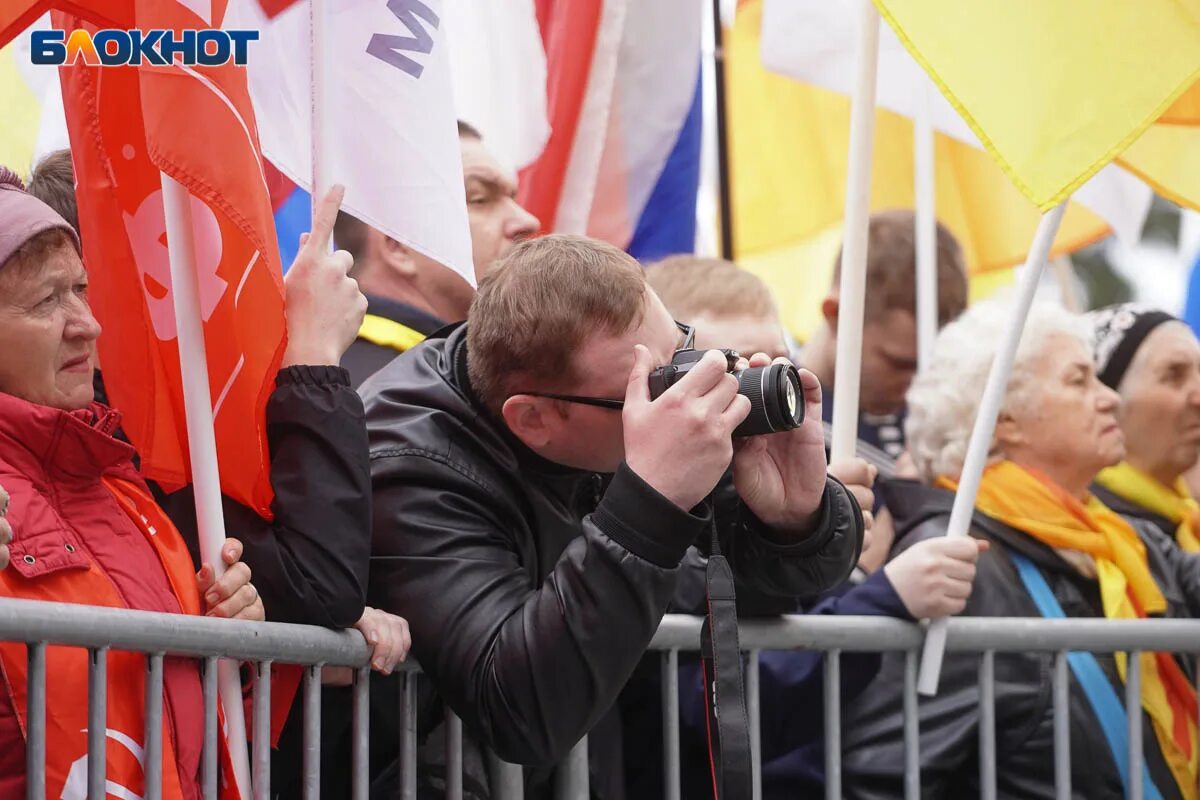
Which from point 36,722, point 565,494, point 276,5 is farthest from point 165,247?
point 36,722

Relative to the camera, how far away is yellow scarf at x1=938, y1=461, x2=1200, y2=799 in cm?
431

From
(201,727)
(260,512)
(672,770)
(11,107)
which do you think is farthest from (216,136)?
(11,107)

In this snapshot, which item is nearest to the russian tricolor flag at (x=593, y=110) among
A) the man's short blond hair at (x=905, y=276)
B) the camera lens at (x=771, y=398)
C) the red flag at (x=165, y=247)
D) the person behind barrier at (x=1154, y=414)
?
the man's short blond hair at (x=905, y=276)

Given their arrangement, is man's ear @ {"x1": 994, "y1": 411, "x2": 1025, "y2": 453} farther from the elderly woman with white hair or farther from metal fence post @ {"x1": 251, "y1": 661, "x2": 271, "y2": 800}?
metal fence post @ {"x1": 251, "y1": 661, "x2": 271, "y2": 800}

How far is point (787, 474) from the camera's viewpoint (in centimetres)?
344

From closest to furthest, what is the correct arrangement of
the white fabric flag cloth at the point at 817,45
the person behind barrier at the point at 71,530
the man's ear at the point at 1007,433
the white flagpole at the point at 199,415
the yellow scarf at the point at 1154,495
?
the person behind barrier at the point at 71,530
the white flagpole at the point at 199,415
the man's ear at the point at 1007,433
the yellow scarf at the point at 1154,495
the white fabric flag cloth at the point at 817,45

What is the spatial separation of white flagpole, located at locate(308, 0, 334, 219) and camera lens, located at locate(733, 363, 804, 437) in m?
0.80

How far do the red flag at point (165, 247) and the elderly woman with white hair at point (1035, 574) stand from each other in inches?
62.6

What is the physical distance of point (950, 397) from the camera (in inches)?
187

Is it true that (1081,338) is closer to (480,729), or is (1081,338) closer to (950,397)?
(950,397)

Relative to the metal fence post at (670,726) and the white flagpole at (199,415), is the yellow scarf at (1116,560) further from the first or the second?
the white flagpole at (199,415)

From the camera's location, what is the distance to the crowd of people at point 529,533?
2.82 m

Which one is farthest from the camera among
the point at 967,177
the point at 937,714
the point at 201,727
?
the point at 967,177

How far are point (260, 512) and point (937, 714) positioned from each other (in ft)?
5.43
